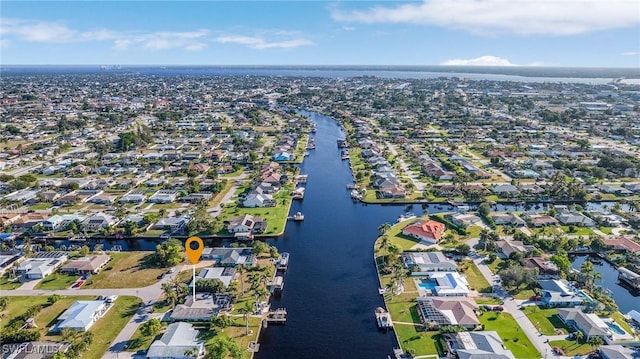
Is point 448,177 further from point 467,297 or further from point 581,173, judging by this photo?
point 467,297

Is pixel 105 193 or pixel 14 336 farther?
pixel 105 193

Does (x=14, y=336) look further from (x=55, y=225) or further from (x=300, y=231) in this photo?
(x=300, y=231)

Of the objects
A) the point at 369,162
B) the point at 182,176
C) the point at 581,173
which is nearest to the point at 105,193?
the point at 182,176

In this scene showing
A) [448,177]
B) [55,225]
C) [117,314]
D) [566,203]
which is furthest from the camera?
[448,177]

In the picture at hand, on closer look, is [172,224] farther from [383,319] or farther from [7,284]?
[383,319]

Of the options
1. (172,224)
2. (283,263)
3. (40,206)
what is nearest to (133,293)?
(283,263)

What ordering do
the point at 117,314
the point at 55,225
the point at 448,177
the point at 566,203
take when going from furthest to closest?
the point at 448,177 → the point at 566,203 → the point at 55,225 → the point at 117,314

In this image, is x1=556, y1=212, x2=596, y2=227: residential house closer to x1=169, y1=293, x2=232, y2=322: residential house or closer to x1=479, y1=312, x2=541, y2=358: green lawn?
x1=479, y1=312, x2=541, y2=358: green lawn
